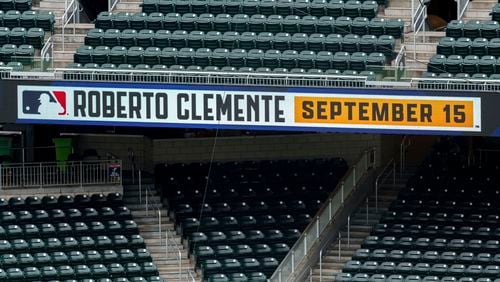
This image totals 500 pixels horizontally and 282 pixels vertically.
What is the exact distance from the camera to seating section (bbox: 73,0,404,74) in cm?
4347

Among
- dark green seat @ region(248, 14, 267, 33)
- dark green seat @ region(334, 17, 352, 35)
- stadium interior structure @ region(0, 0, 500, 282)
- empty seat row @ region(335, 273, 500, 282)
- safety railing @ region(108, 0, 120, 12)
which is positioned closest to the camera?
empty seat row @ region(335, 273, 500, 282)

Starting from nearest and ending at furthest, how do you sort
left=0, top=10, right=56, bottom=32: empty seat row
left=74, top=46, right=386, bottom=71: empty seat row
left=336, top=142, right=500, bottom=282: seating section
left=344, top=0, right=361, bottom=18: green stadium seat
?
left=336, top=142, right=500, bottom=282: seating section → left=74, top=46, right=386, bottom=71: empty seat row → left=344, top=0, right=361, bottom=18: green stadium seat → left=0, top=10, right=56, bottom=32: empty seat row

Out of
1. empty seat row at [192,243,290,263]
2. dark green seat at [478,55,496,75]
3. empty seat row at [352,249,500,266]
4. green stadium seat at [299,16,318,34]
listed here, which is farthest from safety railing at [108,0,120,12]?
dark green seat at [478,55,496,75]

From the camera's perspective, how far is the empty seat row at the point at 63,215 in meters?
43.1

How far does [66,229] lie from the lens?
43.1m

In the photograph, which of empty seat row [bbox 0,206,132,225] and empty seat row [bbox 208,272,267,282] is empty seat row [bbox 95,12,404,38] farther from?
empty seat row [bbox 208,272,267,282]

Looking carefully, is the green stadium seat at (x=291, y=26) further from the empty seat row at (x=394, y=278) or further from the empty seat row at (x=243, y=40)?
the empty seat row at (x=394, y=278)

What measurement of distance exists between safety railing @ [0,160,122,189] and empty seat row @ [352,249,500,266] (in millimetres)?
6036

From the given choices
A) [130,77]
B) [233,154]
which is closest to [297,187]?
[233,154]

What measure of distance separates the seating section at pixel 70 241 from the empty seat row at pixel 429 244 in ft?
15.2

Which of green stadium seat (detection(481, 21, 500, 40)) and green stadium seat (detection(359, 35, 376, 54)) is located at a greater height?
green stadium seat (detection(481, 21, 500, 40))

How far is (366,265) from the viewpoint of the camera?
41844mm

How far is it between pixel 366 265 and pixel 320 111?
10.8 feet

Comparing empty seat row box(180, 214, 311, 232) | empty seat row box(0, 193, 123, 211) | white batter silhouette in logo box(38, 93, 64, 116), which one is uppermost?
white batter silhouette in logo box(38, 93, 64, 116)
